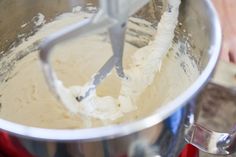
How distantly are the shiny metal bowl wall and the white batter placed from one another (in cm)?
7

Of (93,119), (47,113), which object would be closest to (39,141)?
(93,119)

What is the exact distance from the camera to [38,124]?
0.77 meters

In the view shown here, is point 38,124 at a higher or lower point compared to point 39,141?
lower

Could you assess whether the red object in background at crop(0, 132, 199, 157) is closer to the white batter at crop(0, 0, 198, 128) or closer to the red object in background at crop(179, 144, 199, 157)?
the white batter at crop(0, 0, 198, 128)

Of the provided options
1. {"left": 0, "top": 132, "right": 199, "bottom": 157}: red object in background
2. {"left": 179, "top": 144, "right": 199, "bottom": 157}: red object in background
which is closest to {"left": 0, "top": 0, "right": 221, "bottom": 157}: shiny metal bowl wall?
{"left": 0, "top": 132, "right": 199, "bottom": 157}: red object in background

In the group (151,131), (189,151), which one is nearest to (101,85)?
(189,151)

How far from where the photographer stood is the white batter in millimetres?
734

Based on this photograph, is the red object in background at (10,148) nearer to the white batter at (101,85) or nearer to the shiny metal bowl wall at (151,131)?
the shiny metal bowl wall at (151,131)

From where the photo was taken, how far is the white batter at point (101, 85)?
734 mm

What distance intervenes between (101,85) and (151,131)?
31 centimetres

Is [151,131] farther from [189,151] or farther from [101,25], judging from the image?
[189,151]

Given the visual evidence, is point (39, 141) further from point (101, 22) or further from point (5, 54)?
point (5, 54)

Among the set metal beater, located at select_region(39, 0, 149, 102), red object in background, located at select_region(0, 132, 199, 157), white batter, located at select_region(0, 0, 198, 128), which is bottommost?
white batter, located at select_region(0, 0, 198, 128)

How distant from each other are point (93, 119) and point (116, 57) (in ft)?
0.48
